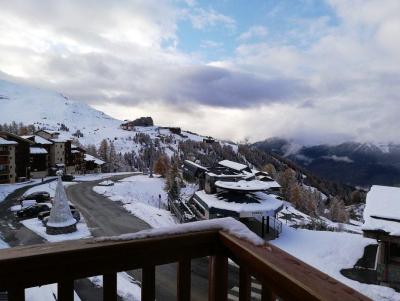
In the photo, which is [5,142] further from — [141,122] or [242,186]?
[141,122]

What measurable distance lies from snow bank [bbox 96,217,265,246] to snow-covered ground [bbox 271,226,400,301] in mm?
16360

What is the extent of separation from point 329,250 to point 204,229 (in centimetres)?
2171

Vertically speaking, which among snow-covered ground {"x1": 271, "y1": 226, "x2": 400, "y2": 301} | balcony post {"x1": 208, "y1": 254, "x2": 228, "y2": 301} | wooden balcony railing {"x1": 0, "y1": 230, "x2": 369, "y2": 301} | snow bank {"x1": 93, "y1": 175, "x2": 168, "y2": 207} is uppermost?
wooden balcony railing {"x1": 0, "y1": 230, "x2": 369, "y2": 301}

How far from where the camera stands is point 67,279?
1880 mm

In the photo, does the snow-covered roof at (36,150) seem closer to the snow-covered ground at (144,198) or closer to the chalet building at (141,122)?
the snow-covered ground at (144,198)

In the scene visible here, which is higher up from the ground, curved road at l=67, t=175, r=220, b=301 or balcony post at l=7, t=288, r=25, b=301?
balcony post at l=7, t=288, r=25, b=301

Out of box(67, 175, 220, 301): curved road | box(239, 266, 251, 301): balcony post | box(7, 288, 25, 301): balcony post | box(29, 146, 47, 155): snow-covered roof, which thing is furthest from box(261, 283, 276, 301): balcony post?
box(29, 146, 47, 155): snow-covered roof

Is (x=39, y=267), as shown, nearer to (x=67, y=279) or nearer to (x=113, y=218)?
(x=67, y=279)

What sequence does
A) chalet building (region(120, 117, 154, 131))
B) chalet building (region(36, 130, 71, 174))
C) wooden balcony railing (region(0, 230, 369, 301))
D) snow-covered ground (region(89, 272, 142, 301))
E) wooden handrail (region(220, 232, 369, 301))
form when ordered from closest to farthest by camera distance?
1. wooden handrail (region(220, 232, 369, 301))
2. wooden balcony railing (region(0, 230, 369, 301))
3. snow-covered ground (region(89, 272, 142, 301))
4. chalet building (region(36, 130, 71, 174))
5. chalet building (region(120, 117, 154, 131))

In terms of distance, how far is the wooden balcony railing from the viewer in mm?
1679

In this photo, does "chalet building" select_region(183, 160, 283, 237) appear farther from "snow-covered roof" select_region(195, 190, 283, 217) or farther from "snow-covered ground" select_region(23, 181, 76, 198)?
"snow-covered ground" select_region(23, 181, 76, 198)

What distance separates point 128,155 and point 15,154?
2675 inches

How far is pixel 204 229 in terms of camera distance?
2.27m

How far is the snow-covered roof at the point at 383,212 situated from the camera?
16.0 metres
